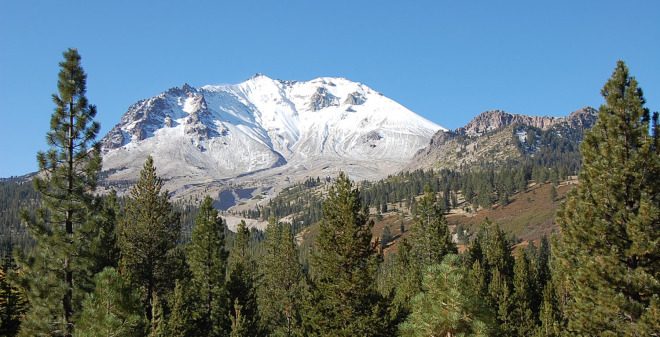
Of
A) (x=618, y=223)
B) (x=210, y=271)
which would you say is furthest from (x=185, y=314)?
(x=618, y=223)

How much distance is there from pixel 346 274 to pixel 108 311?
51.8ft

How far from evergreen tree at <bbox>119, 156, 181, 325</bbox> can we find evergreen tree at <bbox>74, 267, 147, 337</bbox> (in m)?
21.0

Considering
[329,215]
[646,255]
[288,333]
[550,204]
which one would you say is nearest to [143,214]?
[329,215]

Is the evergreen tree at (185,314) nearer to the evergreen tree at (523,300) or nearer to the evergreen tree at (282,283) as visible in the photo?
the evergreen tree at (282,283)

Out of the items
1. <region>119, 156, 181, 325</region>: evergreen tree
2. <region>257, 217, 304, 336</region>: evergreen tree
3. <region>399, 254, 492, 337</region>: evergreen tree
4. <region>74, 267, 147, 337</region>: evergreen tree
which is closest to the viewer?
<region>74, 267, 147, 337</region>: evergreen tree

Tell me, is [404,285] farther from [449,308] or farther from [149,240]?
[449,308]

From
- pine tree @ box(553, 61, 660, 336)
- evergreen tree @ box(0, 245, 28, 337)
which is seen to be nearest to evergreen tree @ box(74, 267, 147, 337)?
pine tree @ box(553, 61, 660, 336)

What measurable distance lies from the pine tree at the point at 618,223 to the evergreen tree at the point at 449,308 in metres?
4.73

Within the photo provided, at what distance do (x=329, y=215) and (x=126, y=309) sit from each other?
1596 cm

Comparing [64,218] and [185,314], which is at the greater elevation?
[64,218]

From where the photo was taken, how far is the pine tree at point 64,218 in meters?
21.7

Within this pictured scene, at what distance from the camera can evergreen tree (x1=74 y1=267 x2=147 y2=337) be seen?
17859 mm

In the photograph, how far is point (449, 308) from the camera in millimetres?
19734

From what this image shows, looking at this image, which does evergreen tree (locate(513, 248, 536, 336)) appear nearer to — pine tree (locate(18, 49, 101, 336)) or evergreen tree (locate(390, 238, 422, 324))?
evergreen tree (locate(390, 238, 422, 324))
